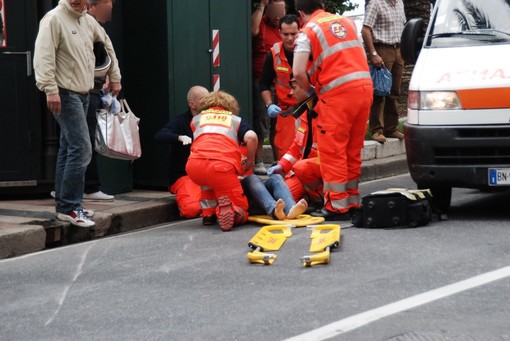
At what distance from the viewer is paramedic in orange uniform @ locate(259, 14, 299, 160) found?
11.6m

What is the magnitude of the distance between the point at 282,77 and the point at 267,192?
203cm

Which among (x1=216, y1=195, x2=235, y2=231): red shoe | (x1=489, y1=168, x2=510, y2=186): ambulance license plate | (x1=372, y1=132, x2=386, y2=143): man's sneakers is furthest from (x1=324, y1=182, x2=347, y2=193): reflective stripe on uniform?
(x1=372, y1=132, x2=386, y2=143): man's sneakers

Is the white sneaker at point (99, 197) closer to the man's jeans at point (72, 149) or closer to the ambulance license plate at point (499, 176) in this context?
the man's jeans at point (72, 149)

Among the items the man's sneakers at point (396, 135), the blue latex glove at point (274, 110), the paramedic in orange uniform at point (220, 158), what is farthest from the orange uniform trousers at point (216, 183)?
the man's sneakers at point (396, 135)

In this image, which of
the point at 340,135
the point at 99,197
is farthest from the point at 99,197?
the point at 340,135

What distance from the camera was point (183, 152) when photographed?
10.9 metres

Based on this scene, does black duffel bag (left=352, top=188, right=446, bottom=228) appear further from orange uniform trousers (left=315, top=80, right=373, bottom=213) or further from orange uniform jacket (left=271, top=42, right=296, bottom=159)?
orange uniform jacket (left=271, top=42, right=296, bottom=159)

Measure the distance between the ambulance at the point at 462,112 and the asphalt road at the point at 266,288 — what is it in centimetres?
40

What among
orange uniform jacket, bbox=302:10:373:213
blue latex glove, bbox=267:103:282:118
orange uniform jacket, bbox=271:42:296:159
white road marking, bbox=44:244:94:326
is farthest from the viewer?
orange uniform jacket, bbox=271:42:296:159

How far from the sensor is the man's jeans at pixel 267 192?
9.94m

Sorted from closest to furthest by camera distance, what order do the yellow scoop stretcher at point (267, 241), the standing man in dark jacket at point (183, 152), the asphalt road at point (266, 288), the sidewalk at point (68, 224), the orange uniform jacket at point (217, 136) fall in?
1. the asphalt road at point (266, 288)
2. the yellow scoop stretcher at point (267, 241)
3. the sidewalk at point (68, 224)
4. the orange uniform jacket at point (217, 136)
5. the standing man in dark jacket at point (183, 152)

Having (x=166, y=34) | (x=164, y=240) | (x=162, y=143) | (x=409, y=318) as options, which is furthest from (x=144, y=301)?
(x=166, y=34)

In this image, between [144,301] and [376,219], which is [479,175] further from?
[144,301]

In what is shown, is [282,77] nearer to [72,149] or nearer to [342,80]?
[342,80]
